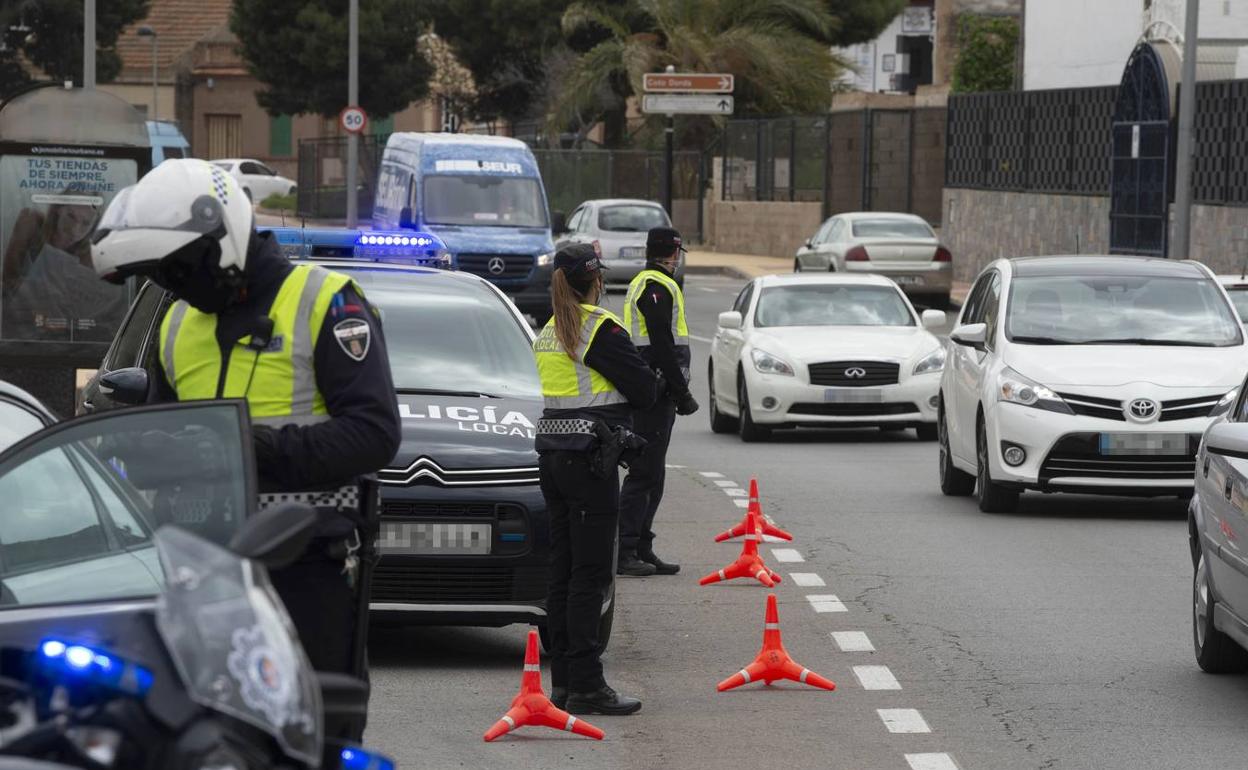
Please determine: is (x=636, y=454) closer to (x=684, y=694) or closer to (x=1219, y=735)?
(x=684, y=694)

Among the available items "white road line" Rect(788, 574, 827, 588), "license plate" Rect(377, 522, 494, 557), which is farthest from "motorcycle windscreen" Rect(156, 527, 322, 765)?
"white road line" Rect(788, 574, 827, 588)

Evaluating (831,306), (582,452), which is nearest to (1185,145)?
(831,306)

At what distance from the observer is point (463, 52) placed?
71.4 metres

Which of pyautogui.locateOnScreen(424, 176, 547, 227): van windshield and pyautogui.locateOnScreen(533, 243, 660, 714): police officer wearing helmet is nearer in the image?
pyautogui.locateOnScreen(533, 243, 660, 714): police officer wearing helmet

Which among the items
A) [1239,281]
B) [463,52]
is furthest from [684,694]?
[463,52]

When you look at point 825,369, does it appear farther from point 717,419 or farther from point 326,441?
point 326,441

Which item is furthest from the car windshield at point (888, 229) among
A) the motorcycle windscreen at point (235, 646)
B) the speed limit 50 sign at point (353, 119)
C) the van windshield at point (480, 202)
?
the motorcycle windscreen at point (235, 646)

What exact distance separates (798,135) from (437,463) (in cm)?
4602

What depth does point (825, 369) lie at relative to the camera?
19969mm

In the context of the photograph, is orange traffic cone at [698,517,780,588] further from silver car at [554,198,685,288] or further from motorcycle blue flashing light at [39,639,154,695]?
silver car at [554,198,685,288]

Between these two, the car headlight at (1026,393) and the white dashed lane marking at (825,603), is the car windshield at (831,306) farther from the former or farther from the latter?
the white dashed lane marking at (825,603)

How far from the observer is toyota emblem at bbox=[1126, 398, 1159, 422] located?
47.3 ft

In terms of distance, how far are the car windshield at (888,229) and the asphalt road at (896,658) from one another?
23.1 metres

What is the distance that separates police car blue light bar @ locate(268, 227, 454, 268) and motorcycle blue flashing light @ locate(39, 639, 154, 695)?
8.33 meters
